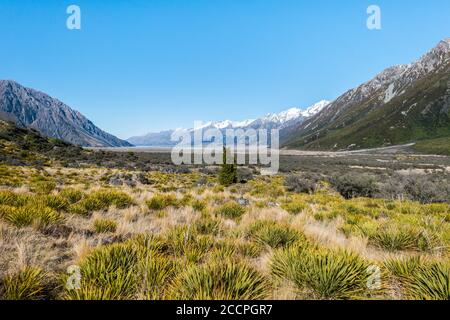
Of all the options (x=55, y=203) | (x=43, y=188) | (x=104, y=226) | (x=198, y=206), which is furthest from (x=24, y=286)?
(x=43, y=188)

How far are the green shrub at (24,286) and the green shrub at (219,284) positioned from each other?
5.24 ft

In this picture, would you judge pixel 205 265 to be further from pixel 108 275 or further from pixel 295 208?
pixel 295 208

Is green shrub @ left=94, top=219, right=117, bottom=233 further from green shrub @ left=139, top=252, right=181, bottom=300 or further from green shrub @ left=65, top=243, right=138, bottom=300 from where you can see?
green shrub @ left=139, top=252, right=181, bottom=300

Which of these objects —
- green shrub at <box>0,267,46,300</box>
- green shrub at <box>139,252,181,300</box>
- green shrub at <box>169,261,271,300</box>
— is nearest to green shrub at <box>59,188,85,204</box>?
green shrub at <box>0,267,46,300</box>

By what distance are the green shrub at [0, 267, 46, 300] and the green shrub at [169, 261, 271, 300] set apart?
5.24 ft

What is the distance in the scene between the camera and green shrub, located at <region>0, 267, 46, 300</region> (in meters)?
2.94

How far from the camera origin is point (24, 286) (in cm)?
303

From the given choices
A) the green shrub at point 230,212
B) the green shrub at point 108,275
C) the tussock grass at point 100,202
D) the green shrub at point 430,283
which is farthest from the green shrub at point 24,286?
the green shrub at point 230,212

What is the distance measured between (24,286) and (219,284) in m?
2.25

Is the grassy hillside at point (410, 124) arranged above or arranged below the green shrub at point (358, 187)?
above

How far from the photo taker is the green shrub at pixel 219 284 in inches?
117

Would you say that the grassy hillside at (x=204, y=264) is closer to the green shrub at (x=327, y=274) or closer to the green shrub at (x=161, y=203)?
the green shrub at (x=327, y=274)

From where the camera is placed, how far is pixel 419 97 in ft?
635

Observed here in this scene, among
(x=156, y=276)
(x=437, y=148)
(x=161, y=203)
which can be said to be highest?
(x=437, y=148)
